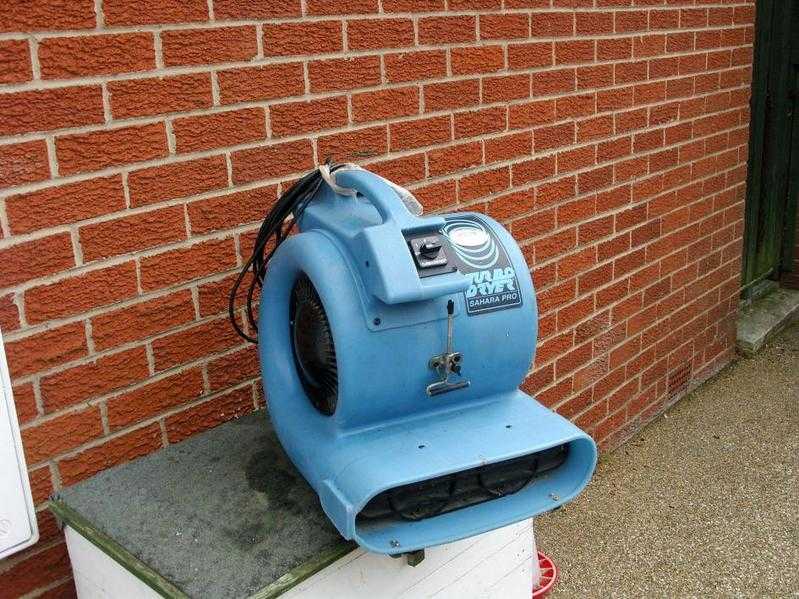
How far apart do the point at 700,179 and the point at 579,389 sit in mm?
1329

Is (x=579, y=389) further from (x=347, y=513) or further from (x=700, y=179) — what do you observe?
(x=347, y=513)

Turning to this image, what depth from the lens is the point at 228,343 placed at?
2.27 metres

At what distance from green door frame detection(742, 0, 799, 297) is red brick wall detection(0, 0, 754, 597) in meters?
1.71

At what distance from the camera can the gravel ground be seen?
2.96 m

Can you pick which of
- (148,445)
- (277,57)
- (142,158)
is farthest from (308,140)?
(148,445)

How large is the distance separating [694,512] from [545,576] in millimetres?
816

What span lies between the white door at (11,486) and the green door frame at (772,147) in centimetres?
446

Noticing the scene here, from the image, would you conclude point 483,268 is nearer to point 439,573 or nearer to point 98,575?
point 439,573

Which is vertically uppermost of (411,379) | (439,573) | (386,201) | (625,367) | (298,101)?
(298,101)

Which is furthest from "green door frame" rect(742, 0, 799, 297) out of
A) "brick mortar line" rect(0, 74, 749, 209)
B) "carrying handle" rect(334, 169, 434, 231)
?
"carrying handle" rect(334, 169, 434, 231)

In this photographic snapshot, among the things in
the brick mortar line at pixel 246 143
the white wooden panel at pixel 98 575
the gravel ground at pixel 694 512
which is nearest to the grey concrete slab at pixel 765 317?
the gravel ground at pixel 694 512

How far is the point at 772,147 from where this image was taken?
5258 mm

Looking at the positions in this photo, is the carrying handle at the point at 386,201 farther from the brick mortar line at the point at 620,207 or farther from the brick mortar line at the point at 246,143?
the brick mortar line at the point at 620,207

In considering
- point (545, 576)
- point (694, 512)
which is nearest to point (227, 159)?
point (545, 576)
